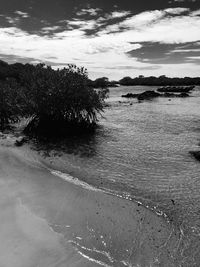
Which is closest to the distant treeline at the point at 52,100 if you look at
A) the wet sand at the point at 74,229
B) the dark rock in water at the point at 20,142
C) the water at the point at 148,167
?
the water at the point at 148,167

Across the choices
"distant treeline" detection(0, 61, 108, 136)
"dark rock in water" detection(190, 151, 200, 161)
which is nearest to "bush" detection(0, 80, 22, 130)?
"distant treeline" detection(0, 61, 108, 136)

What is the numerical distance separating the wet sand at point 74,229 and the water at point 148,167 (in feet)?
2.82

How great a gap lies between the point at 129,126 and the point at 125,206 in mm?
22491

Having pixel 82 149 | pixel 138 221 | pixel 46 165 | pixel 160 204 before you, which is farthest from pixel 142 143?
pixel 138 221

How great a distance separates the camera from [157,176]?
18016 mm

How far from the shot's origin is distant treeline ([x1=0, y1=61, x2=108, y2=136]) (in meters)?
30.8

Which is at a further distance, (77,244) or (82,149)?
(82,149)

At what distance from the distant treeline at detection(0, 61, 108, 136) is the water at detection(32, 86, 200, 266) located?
3.39 m

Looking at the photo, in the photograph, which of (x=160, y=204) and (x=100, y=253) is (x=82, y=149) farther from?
(x=100, y=253)

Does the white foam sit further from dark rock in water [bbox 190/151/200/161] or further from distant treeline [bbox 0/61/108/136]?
distant treeline [bbox 0/61/108/136]

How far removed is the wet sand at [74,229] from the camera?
10148mm

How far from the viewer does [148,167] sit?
19750 mm

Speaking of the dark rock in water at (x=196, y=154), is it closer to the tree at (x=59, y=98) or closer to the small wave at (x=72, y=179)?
the small wave at (x=72, y=179)

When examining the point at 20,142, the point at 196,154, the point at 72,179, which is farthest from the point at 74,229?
the point at 20,142
